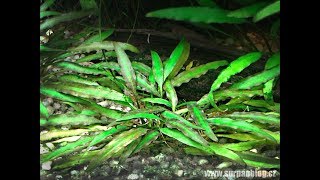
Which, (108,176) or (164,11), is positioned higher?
(164,11)

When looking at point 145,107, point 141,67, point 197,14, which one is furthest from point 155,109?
point 197,14

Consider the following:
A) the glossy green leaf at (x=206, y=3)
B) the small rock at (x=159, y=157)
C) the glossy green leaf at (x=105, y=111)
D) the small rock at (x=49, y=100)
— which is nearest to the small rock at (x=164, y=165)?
the small rock at (x=159, y=157)

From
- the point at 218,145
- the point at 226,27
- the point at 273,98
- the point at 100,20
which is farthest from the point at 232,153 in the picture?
the point at 100,20

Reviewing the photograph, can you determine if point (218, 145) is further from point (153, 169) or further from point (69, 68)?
point (69, 68)

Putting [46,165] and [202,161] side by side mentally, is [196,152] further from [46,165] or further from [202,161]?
[46,165]

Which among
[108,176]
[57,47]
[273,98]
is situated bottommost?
[108,176]

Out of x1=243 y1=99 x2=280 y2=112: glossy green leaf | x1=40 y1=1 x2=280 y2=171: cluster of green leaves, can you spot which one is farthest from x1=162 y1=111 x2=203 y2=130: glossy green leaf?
x1=243 y1=99 x2=280 y2=112: glossy green leaf
